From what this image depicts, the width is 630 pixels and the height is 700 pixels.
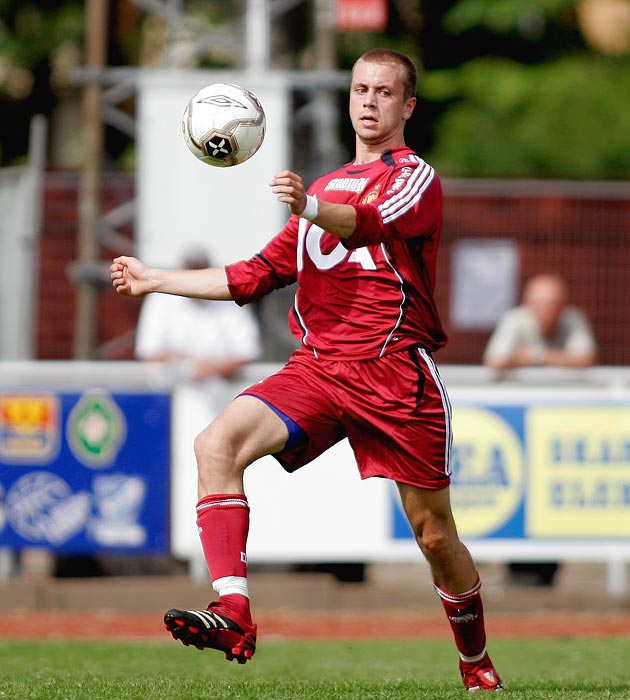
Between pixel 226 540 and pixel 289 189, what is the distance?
1.47m

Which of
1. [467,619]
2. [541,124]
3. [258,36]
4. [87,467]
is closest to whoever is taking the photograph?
[467,619]

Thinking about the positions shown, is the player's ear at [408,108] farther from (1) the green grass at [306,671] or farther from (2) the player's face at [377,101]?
(1) the green grass at [306,671]

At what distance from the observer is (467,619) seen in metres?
6.91

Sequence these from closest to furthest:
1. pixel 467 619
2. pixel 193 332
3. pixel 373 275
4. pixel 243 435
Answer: pixel 243 435 < pixel 373 275 < pixel 467 619 < pixel 193 332

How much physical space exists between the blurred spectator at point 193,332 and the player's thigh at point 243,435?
5.28 metres

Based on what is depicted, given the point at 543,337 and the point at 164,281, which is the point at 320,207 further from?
the point at 543,337

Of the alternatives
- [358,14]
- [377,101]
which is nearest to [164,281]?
[377,101]

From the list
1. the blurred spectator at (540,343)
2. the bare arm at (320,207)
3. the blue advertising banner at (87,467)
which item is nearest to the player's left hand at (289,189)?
the bare arm at (320,207)

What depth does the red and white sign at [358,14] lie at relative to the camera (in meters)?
16.8

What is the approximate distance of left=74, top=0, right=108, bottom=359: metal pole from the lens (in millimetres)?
16328

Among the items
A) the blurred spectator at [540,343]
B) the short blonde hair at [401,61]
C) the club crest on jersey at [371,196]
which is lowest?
the blurred spectator at [540,343]

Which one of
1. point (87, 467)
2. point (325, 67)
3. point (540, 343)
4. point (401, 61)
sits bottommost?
point (87, 467)

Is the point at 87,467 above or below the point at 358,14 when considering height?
below

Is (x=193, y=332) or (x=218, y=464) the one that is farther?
(x=193, y=332)
